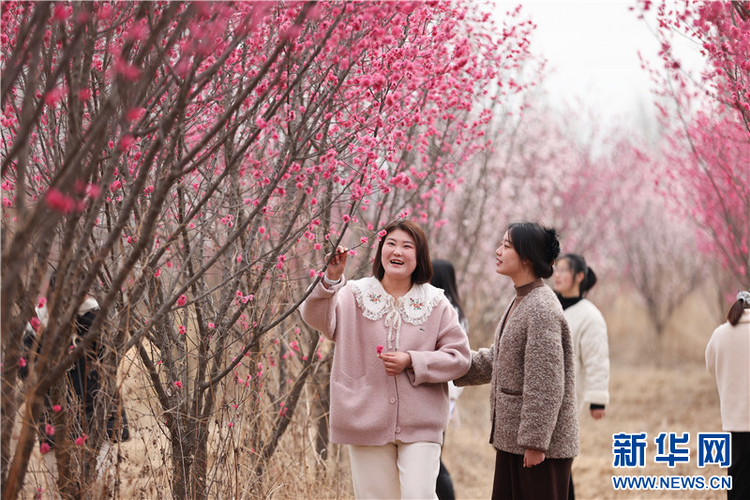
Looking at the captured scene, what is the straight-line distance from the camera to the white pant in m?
3.36

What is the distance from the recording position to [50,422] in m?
3.20

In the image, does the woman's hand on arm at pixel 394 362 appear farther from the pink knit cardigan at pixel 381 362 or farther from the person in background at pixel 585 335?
the person in background at pixel 585 335

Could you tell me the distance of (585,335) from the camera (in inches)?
200

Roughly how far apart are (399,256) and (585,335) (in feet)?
6.47

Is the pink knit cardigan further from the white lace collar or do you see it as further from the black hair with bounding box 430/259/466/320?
the black hair with bounding box 430/259/466/320

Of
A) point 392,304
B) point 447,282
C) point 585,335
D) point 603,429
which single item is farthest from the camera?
point 603,429

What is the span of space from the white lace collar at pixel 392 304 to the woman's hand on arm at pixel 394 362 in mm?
138

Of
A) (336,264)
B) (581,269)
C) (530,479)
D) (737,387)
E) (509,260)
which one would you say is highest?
(581,269)

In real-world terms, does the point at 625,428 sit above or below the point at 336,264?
below

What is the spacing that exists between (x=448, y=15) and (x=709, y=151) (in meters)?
3.89

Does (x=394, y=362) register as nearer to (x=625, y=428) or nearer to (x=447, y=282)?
(x=447, y=282)

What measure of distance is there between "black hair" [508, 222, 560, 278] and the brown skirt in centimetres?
80

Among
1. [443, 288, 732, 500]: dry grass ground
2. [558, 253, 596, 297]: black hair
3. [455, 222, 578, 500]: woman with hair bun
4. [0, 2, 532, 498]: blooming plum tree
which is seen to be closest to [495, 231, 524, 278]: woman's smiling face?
[455, 222, 578, 500]: woman with hair bun

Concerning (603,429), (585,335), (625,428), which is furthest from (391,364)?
(625,428)
